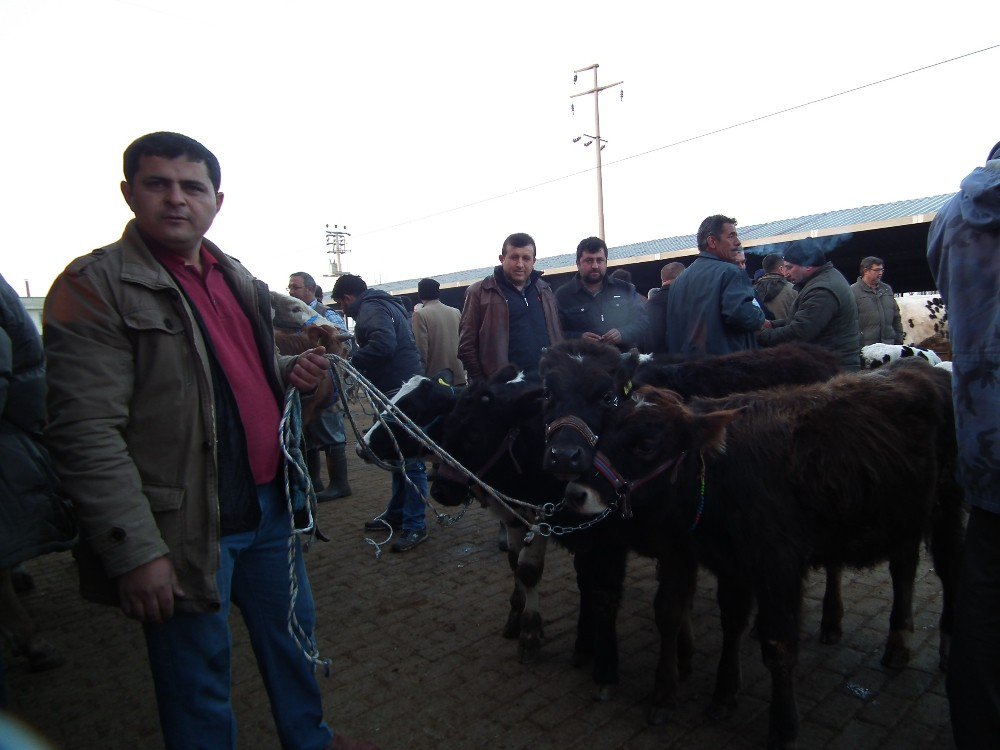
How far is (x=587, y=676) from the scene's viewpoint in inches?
151

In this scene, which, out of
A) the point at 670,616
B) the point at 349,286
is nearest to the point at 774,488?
the point at 670,616

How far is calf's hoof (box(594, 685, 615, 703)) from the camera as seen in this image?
11.7 ft

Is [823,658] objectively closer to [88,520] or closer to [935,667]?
[935,667]

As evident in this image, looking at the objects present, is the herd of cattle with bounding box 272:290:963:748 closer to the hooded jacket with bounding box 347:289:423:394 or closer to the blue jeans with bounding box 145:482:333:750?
the blue jeans with bounding box 145:482:333:750

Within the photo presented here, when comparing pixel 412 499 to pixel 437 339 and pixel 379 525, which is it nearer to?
pixel 379 525

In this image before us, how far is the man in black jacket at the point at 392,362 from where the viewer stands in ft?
20.5

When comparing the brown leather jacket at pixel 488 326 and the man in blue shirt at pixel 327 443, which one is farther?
the man in blue shirt at pixel 327 443

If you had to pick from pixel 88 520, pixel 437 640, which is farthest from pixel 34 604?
pixel 88 520

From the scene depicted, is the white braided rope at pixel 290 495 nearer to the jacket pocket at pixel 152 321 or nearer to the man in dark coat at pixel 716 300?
the jacket pocket at pixel 152 321

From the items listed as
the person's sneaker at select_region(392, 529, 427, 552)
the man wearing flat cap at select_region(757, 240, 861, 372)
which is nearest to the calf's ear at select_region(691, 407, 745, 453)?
the man wearing flat cap at select_region(757, 240, 861, 372)

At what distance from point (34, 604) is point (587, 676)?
Answer: 482cm

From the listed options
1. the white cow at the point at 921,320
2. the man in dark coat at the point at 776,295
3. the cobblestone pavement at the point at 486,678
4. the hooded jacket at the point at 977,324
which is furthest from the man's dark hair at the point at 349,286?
the white cow at the point at 921,320

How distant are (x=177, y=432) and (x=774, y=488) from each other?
2776mm

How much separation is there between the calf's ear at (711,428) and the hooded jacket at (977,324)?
0.97 meters
